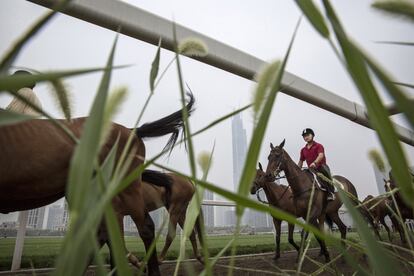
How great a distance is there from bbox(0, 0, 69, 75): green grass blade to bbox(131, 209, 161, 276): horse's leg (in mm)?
1903

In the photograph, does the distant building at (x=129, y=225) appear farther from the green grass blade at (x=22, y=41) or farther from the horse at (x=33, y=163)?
the green grass blade at (x=22, y=41)

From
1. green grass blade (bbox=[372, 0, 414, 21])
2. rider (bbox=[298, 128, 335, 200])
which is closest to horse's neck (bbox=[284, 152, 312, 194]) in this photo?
rider (bbox=[298, 128, 335, 200])

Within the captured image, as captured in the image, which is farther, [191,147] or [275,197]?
[275,197]

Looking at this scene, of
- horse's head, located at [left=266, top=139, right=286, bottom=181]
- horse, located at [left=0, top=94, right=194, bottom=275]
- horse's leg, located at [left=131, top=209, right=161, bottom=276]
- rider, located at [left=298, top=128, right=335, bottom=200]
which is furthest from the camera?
rider, located at [left=298, top=128, right=335, bottom=200]

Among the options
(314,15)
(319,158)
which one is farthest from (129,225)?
(314,15)

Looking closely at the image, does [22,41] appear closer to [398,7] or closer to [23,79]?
[23,79]

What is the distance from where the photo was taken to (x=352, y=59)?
14 centimetres

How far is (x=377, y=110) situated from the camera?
0.47 ft

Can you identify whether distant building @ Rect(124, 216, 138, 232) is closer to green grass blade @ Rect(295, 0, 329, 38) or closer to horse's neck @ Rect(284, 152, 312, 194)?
horse's neck @ Rect(284, 152, 312, 194)

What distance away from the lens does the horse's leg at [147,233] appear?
193 cm

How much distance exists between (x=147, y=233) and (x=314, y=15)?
2.11 meters

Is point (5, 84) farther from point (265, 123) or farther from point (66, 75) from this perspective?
point (265, 123)

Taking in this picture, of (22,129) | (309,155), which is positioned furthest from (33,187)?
(309,155)

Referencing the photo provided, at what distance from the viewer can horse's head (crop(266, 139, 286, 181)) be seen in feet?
10.9
